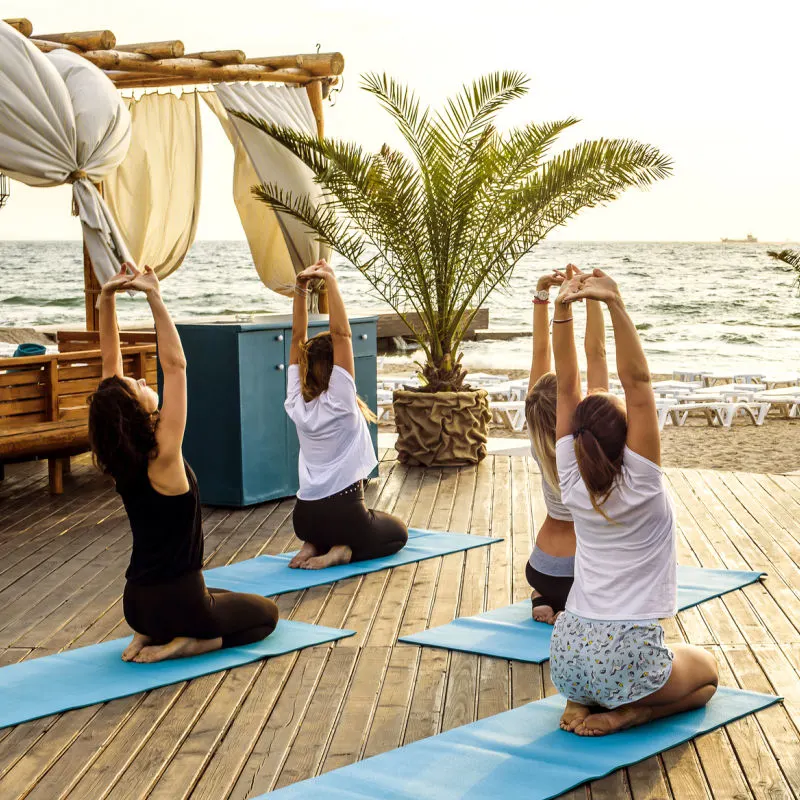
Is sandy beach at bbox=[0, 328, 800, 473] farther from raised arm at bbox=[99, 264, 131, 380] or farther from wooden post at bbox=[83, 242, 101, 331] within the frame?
raised arm at bbox=[99, 264, 131, 380]

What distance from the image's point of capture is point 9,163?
260 inches

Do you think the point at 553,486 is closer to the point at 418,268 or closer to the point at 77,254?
the point at 418,268

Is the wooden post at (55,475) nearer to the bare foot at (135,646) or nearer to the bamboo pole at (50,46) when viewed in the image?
the bamboo pole at (50,46)

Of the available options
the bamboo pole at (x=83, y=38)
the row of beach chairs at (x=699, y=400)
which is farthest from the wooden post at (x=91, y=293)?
the row of beach chairs at (x=699, y=400)

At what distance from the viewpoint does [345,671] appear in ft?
11.8

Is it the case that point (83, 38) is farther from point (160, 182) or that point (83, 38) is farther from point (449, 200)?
point (449, 200)

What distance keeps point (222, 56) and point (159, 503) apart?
576 cm

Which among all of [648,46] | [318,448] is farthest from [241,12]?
[318,448]

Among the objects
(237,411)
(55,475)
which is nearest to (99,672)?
(237,411)

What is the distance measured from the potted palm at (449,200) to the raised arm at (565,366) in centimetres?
472

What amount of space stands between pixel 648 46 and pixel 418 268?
3632cm

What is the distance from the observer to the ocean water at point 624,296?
110 feet

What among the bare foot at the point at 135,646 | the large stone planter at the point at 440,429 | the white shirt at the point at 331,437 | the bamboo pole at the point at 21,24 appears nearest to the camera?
the bare foot at the point at 135,646

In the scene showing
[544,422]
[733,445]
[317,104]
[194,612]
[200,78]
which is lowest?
[733,445]
